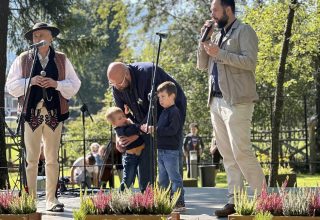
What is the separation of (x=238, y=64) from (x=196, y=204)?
1.96 meters

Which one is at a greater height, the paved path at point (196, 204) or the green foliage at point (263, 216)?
the green foliage at point (263, 216)

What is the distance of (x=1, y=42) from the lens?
12.6m

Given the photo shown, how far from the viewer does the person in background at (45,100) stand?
22.7 ft

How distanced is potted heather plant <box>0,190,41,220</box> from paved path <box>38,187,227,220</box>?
72 cm

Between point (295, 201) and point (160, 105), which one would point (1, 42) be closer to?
point (160, 105)

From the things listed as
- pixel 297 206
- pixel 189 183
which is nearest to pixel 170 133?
pixel 297 206

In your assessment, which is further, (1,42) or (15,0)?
(15,0)

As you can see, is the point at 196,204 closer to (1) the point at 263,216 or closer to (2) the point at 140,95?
(2) the point at 140,95

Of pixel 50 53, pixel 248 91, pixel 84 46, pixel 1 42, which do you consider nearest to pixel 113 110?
pixel 50 53

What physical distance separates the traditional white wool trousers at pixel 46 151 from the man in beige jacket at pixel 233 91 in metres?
1.73

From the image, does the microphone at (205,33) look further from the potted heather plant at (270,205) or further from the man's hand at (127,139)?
the potted heather plant at (270,205)

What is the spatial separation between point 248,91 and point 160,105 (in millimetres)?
1055

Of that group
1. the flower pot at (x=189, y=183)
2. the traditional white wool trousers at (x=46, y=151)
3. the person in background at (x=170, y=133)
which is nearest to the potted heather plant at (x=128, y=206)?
the person in background at (x=170, y=133)

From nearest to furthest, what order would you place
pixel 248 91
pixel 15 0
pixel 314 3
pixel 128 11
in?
pixel 248 91, pixel 314 3, pixel 15 0, pixel 128 11
